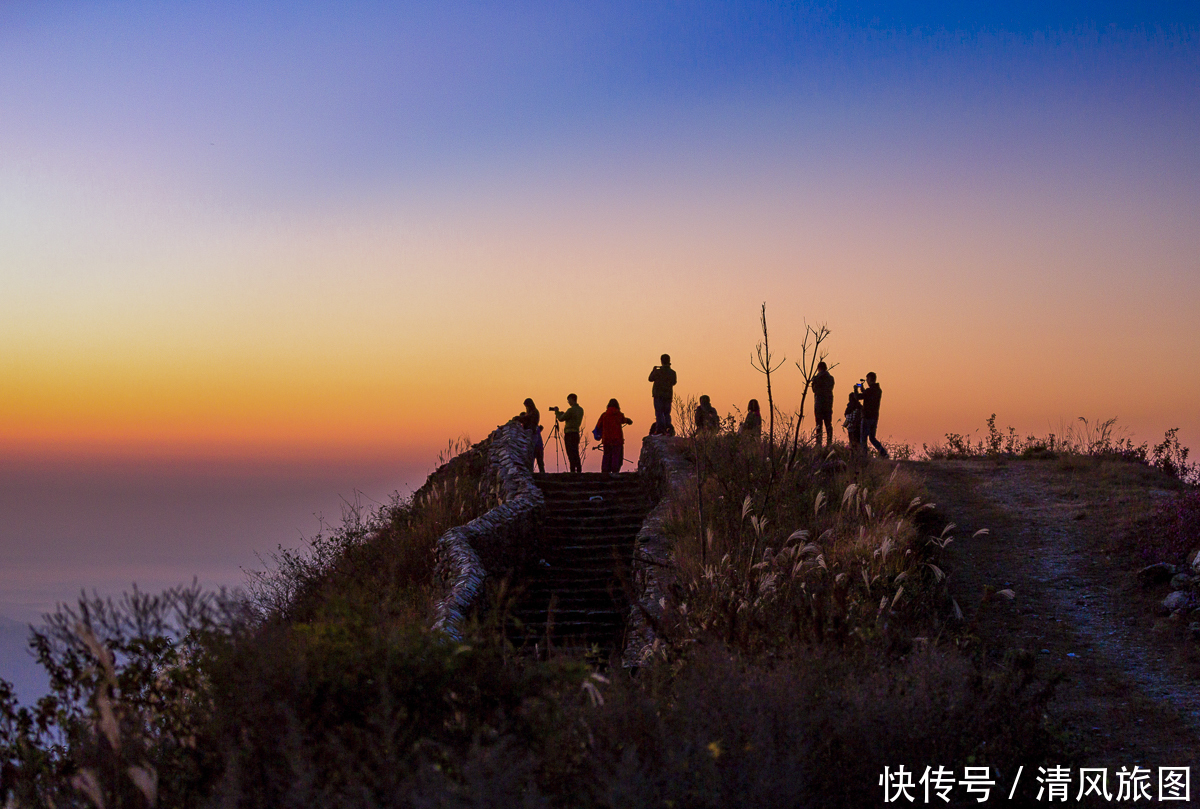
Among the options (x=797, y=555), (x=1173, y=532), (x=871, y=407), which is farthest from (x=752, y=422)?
(x=797, y=555)

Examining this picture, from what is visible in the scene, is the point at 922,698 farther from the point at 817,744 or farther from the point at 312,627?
the point at 312,627

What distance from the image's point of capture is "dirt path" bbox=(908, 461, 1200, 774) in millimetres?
7848

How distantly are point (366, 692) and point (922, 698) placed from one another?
343 cm

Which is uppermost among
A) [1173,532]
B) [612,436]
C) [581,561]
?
[612,436]

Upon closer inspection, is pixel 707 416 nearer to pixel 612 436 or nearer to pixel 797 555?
pixel 612 436

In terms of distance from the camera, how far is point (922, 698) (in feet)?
18.4

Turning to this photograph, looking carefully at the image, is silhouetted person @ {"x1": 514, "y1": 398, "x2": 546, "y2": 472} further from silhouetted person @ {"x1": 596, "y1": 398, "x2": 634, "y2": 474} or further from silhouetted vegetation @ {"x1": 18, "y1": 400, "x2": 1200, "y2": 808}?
silhouetted vegetation @ {"x1": 18, "y1": 400, "x2": 1200, "y2": 808}

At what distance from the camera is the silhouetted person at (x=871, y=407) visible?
20.0m

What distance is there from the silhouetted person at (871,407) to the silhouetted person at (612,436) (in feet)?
17.7

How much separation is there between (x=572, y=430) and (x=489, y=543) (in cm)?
582

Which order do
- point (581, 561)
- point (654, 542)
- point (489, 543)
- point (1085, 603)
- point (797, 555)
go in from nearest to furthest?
1. point (797, 555)
2. point (1085, 603)
3. point (654, 542)
4. point (489, 543)
5. point (581, 561)

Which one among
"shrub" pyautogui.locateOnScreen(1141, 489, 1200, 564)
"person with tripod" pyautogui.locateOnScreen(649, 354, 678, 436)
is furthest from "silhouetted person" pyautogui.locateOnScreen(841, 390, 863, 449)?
"shrub" pyautogui.locateOnScreen(1141, 489, 1200, 564)

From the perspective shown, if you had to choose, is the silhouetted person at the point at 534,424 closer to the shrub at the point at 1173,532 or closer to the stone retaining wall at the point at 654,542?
the stone retaining wall at the point at 654,542

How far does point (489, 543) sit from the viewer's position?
44.2 feet
